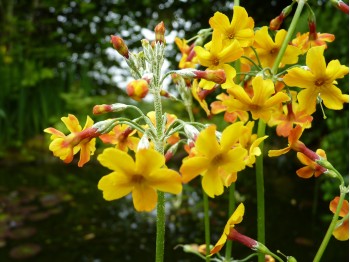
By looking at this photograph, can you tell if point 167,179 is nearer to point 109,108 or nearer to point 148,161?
point 148,161

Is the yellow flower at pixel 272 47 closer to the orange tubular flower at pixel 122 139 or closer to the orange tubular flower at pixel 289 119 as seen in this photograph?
the orange tubular flower at pixel 289 119

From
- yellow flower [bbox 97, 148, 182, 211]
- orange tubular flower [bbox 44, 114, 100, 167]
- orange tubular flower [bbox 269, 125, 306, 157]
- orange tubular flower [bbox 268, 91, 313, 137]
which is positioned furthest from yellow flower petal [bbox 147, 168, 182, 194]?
orange tubular flower [bbox 268, 91, 313, 137]

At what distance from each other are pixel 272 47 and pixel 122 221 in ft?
8.22

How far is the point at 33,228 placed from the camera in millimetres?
3035

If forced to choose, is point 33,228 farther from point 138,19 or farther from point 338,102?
point 138,19

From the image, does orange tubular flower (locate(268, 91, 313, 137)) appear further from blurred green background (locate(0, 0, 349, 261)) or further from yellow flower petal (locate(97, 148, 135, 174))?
blurred green background (locate(0, 0, 349, 261))

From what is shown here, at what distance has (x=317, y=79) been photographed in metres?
0.88

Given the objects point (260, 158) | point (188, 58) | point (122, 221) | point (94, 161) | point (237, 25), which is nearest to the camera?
point (237, 25)

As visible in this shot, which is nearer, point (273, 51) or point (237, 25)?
point (237, 25)

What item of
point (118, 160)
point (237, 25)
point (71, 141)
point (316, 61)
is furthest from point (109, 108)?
point (316, 61)

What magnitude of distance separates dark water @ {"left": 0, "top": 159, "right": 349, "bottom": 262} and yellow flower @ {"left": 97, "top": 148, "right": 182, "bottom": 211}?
1919 mm

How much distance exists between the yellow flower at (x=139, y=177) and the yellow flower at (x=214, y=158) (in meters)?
0.03

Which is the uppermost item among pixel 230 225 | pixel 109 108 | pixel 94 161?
pixel 109 108

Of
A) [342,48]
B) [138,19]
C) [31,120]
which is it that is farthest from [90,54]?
[342,48]
